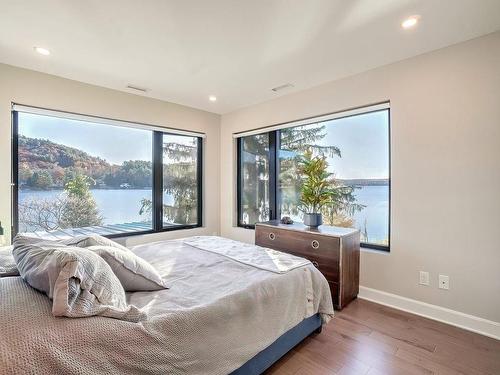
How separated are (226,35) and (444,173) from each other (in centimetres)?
231

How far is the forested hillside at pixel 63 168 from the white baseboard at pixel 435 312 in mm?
3323

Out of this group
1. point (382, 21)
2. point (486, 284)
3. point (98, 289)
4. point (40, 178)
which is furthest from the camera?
point (40, 178)

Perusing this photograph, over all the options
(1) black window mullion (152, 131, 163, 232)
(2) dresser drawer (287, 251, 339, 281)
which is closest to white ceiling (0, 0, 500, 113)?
(1) black window mullion (152, 131, 163, 232)

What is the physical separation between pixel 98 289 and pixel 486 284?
2876 mm

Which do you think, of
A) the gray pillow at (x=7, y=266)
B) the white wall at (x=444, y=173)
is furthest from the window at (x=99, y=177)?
the white wall at (x=444, y=173)

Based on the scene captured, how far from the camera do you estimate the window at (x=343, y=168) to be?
9.64ft

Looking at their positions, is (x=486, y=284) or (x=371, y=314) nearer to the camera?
(x=486, y=284)

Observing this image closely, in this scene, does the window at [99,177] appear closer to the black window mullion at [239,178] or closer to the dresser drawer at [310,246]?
the black window mullion at [239,178]

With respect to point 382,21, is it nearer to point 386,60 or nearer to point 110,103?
point 386,60

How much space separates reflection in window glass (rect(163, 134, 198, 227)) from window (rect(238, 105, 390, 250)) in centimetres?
106

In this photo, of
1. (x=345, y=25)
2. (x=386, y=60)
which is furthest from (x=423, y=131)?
(x=345, y=25)

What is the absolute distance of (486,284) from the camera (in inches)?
86.2

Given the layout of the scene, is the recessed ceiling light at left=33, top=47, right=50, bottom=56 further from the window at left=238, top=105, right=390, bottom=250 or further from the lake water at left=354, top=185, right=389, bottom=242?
the lake water at left=354, top=185, right=389, bottom=242

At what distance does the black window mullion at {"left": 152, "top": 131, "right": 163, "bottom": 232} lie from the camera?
153 inches
